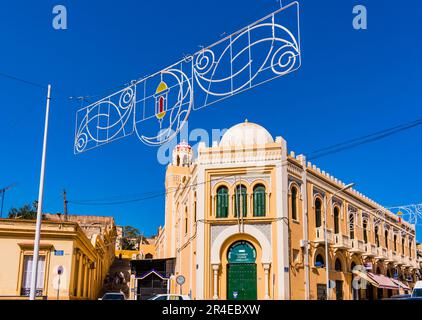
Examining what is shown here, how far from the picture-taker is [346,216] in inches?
1500

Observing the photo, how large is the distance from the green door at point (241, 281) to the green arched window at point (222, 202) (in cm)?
316

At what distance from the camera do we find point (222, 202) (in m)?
31.2

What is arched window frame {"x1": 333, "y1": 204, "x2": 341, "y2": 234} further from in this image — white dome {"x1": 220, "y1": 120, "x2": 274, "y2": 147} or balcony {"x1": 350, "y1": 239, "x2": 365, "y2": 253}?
white dome {"x1": 220, "y1": 120, "x2": 274, "y2": 147}

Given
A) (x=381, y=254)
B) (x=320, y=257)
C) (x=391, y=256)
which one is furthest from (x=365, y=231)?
(x=320, y=257)

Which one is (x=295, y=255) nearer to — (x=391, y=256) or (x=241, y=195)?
(x=241, y=195)

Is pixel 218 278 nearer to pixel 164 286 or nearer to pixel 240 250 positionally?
pixel 240 250

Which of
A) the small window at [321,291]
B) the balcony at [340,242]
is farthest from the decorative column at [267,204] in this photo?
the balcony at [340,242]

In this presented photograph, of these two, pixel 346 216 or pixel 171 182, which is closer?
pixel 346 216

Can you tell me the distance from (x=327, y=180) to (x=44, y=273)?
2057cm

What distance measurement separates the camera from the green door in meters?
29.5

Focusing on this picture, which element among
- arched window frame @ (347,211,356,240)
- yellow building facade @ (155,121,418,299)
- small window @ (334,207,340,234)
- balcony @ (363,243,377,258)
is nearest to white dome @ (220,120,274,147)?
yellow building facade @ (155,121,418,299)

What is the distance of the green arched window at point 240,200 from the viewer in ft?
101
